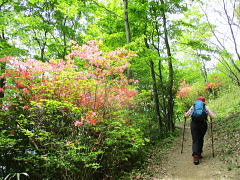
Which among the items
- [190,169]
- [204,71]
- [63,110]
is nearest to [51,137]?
[63,110]

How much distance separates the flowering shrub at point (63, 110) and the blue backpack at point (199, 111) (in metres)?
1.89

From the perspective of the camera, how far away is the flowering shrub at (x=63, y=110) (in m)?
4.64

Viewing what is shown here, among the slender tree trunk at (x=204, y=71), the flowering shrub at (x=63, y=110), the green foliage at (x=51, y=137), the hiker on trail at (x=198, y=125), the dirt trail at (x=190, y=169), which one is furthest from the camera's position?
the slender tree trunk at (x=204, y=71)

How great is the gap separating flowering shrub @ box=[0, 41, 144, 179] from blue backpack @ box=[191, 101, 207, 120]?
6.20ft

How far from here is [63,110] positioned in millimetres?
4938

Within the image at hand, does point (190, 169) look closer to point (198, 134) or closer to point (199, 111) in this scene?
point (198, 134)

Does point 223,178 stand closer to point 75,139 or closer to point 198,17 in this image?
point 75,139

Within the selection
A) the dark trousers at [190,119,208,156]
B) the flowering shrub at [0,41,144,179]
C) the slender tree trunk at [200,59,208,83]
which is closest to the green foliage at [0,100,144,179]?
the flowering shrub at [0,41,144,179]

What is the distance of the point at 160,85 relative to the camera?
436 inches

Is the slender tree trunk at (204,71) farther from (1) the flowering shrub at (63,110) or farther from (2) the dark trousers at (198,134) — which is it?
(1) the flowering shrub at (63,110)

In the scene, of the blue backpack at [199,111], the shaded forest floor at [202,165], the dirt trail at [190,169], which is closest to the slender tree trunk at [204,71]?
the shaded forest floor at [202,165]

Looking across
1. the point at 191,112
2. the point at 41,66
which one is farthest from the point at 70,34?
the point at 191,112

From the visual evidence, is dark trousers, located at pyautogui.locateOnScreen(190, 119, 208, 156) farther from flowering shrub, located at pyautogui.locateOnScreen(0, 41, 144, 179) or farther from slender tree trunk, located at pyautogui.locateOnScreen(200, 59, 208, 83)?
slender tree trunk, located at pyautogui.locateOnScreen(200, 59, 208, 83)

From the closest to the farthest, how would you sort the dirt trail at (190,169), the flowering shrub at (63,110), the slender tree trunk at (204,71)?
1. the dirt trail at (190,169)
2. the flowering shrub at (63,110)
3. the slender tree trunk at (204,71)
